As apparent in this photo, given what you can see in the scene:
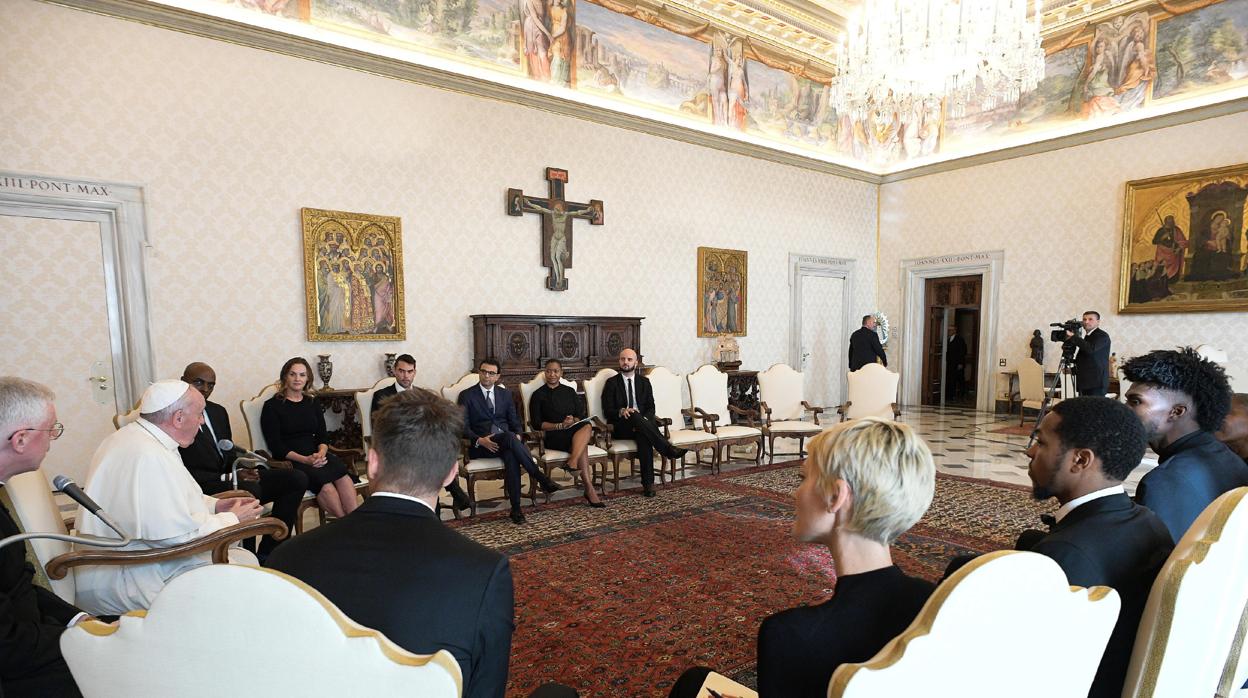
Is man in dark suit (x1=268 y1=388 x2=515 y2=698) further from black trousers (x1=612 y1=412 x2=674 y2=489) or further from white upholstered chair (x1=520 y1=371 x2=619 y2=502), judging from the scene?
black trousers (x1=612 y1=412 x2=674 y2=489)

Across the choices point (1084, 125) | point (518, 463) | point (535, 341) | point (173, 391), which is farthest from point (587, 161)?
point (1084, 125)

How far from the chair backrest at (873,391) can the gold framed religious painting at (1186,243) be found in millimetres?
5212

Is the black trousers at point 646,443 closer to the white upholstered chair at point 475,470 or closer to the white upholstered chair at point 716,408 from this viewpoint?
the white upholstered chair at point 716,408

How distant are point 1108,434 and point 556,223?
24.9ft

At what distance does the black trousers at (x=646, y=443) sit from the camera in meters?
6.12

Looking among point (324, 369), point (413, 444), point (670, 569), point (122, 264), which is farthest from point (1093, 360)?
point (122, 264)

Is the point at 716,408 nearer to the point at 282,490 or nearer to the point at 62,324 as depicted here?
the point at 282,490

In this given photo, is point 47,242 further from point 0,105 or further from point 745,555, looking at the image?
point 745,555

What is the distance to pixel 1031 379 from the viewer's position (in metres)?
10.8

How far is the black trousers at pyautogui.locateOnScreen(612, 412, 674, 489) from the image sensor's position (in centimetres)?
612

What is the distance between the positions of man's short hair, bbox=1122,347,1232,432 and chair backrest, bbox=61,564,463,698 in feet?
9.64

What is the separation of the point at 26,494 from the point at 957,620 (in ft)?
10.7

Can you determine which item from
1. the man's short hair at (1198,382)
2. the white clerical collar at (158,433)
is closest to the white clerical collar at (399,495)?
the white clerical collar at (158,433)

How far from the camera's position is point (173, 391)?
2764 millimetres
